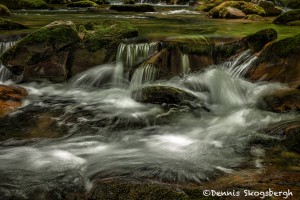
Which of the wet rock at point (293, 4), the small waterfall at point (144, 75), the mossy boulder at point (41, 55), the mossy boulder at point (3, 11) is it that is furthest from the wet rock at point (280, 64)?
the wet rock at point (293, 4)

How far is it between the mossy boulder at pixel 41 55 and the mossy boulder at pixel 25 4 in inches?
574

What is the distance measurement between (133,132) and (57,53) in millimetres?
4572

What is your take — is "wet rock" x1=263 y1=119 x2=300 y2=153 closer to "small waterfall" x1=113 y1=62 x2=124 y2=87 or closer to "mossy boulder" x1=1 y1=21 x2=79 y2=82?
"small waterfall" x1=113 y1=62 x2=124 y2=87

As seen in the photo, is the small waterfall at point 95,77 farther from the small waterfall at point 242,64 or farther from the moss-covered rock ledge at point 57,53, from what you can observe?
the small waterfall at point 242,64

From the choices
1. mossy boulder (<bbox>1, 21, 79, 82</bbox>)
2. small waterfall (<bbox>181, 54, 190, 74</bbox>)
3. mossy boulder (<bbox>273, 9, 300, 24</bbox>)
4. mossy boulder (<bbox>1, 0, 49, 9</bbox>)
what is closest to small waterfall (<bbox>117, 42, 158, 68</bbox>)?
small waterfall (<bbox>181, 54, 190, 74</bbox>)

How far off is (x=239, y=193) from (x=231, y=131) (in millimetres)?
2861

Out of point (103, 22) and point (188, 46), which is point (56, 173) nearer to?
point (188, 46)

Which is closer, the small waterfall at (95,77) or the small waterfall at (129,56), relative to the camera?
the small waterfall at (95,77)

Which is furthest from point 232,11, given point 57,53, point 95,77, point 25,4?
point 25,4

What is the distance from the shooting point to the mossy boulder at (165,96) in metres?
8.25

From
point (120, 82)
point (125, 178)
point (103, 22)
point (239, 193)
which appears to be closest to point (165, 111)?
point (120, 82)

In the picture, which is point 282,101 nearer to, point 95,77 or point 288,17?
point 95,77

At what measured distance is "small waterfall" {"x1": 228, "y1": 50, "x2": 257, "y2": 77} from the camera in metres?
9.37

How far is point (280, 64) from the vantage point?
880 cm
